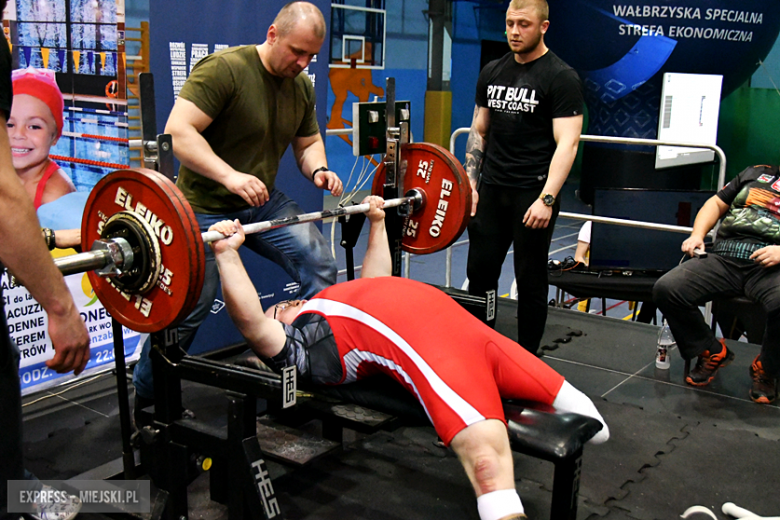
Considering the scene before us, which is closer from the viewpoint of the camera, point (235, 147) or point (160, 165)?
point (160, 165)

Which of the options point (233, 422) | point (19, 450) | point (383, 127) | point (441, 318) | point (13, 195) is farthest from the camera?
point (383, 127)

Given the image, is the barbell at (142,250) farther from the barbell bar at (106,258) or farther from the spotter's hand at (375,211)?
the spotter's hand at (375,211)

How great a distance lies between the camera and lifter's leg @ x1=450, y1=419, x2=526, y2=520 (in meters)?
1.83

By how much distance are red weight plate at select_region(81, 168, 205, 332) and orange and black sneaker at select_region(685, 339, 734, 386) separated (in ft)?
7.65

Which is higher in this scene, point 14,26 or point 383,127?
point 14,26

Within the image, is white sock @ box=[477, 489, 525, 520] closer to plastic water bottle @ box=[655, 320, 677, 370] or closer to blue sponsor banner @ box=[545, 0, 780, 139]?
plastic water bottle @ box=[655, 320, 677, 370]

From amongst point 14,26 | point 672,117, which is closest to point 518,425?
point 14,26

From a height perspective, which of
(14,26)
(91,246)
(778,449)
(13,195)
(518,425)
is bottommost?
(778,449)

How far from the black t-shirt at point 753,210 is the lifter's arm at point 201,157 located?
6.95 ft

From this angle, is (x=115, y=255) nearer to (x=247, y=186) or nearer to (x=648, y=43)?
(x=247, y=186)

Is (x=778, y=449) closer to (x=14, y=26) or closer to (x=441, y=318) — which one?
(x=441, y=318)

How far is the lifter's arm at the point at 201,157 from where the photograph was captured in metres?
2.40

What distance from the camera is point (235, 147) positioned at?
2.66 m

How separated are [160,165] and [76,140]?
1.22 m
